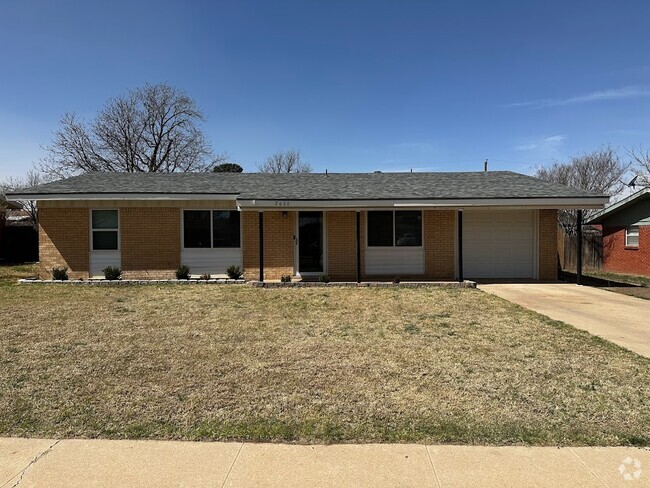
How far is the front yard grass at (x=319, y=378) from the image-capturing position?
149 inches

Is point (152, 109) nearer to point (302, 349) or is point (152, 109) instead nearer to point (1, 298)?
point (1, 298)

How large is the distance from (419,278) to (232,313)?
24.0ft

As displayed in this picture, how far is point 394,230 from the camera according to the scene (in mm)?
14719

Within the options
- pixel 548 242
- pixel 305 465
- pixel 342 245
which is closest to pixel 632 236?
pixel 548 242

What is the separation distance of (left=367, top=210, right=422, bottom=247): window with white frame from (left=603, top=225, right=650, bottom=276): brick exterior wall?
10.4m

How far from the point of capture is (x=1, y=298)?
35.8ft

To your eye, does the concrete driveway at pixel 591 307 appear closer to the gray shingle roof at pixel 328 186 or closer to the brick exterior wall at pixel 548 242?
the brick exterior wall at pixel 548 242

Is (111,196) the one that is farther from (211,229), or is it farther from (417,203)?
(417,203)

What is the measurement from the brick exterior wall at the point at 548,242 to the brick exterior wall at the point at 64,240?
14.5 metres

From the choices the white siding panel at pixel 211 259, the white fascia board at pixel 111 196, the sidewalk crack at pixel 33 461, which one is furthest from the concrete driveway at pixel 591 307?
the white fascia board at pixel 111 196

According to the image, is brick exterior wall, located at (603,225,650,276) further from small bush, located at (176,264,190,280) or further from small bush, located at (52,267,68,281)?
small bush, located at (52,267,68,281)

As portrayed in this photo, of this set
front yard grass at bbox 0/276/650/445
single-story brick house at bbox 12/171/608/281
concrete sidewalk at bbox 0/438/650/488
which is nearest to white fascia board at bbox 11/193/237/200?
single-story brick house at bbox 12/171/608/281

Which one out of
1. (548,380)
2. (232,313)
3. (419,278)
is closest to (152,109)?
(419,278)

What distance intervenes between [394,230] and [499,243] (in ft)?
11.5
